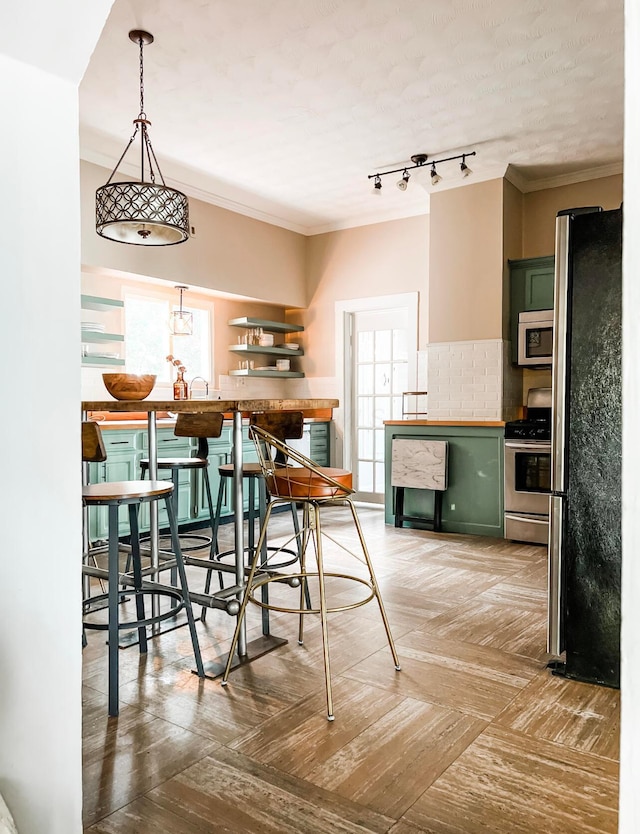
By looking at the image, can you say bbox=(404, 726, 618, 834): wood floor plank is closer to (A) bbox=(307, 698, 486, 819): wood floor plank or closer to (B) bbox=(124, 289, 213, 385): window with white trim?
(A) bbox=(307, 698, 486, 819): wood floor plank

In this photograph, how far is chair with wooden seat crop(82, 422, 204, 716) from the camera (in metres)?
2.15

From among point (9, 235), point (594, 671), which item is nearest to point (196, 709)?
point (594, 671)

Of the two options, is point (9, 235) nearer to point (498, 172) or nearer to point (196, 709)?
point (196, 709)

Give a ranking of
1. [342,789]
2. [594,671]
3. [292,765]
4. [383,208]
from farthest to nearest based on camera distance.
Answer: [383,208], [594,671], [292,765], [342,789]

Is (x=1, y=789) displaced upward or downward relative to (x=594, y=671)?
upward

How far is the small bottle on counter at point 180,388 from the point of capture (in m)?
5.46

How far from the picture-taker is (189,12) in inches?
124

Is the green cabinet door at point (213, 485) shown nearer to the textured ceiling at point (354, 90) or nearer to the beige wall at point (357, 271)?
the beige wall at point (357, 271)

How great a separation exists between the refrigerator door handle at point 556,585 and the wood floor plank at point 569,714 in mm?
142

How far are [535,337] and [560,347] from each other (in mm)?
2929

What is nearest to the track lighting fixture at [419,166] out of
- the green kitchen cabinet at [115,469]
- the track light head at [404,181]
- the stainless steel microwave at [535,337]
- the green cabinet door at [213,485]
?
the track light head at [404,181]

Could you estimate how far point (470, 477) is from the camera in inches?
202

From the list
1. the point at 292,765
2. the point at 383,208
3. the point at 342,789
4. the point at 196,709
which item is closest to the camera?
the point at 342,789

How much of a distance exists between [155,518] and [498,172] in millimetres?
4006
